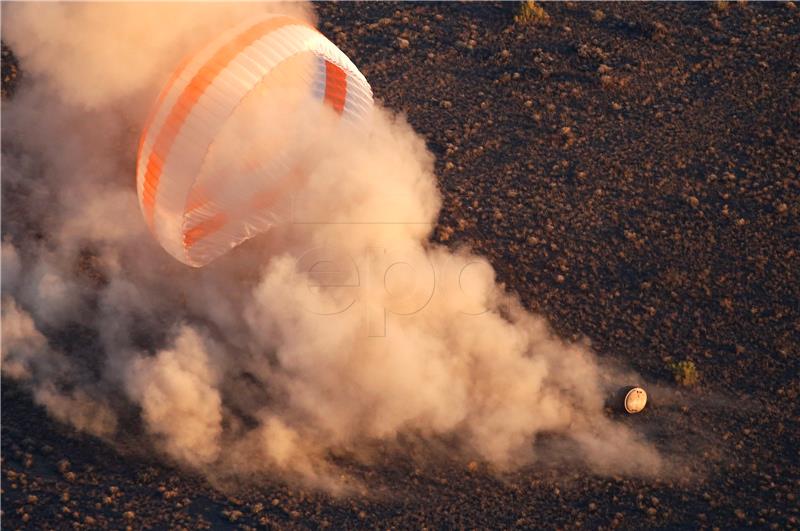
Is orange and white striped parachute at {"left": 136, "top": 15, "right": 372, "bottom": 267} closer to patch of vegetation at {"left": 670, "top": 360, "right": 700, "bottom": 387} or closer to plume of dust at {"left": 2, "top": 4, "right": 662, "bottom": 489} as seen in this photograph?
plume of dust at {"left": 2, "top": 4, "right": 662, "bottom": 489}

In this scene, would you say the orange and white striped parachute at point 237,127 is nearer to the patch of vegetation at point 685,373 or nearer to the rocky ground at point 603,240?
the rocky ground at point 603,240

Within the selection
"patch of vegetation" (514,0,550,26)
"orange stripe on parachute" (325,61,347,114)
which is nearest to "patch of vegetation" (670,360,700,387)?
"orange stripe on parachute" (325,61,347,114)

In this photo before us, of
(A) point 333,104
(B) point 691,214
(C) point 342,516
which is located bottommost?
(C) point 342,516

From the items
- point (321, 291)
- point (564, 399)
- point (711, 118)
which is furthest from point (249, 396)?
point (711, 118)

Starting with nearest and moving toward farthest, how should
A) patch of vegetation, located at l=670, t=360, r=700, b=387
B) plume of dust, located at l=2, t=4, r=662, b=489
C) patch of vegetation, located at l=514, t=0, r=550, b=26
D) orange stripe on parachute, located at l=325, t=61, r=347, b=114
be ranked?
plume of dust, located at l=2, t=4, r=662, b=489 → patch of vegetation, located at l=670, t=360, r=700, b=387 → orange stripe on parachute, located at l=325, t=61, r=347, b=114 → patch of vegetation, located at l=514, t=0, r=550, b=26

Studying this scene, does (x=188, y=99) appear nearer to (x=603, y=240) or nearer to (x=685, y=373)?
(x=603, y=240)

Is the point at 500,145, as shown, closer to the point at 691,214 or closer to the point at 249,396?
the point at 691,214
